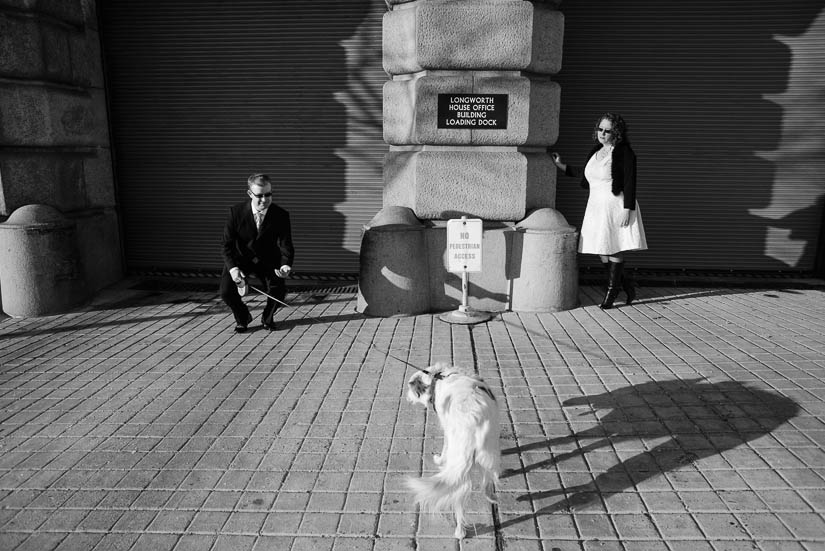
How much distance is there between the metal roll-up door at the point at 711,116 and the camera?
27.5ft

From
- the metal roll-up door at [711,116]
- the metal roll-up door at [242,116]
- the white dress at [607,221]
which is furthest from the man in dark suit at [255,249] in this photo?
the metal roll-up door at [711,116]

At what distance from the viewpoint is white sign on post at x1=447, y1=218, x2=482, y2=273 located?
6.92 metres

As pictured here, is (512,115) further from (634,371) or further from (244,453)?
(244,453)

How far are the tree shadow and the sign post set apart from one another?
237 centimetres

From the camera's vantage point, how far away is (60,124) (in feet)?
26.1

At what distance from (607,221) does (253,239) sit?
4.31 metres

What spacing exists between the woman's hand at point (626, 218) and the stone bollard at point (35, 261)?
23.1ft

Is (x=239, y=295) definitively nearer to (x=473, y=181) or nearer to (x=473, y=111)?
(x=473, y=181)

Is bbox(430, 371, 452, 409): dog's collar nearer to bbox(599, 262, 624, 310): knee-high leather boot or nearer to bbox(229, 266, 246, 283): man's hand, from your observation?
bbox(229, 266, 246, 283): man's hand

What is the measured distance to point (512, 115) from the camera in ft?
23.3

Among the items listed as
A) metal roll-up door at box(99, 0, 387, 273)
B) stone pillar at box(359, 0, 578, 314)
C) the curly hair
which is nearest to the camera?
stone pillar at box(359, 0, 578, 314)

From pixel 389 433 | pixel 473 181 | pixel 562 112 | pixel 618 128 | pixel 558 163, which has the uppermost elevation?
pixel 562 112

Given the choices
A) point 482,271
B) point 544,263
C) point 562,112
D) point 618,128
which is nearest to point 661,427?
point 544,263

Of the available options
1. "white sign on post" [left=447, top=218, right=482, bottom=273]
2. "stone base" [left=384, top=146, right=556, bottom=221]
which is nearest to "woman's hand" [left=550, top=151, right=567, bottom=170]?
"stone base" [left=384, top=146, right=556, bottom=221]
